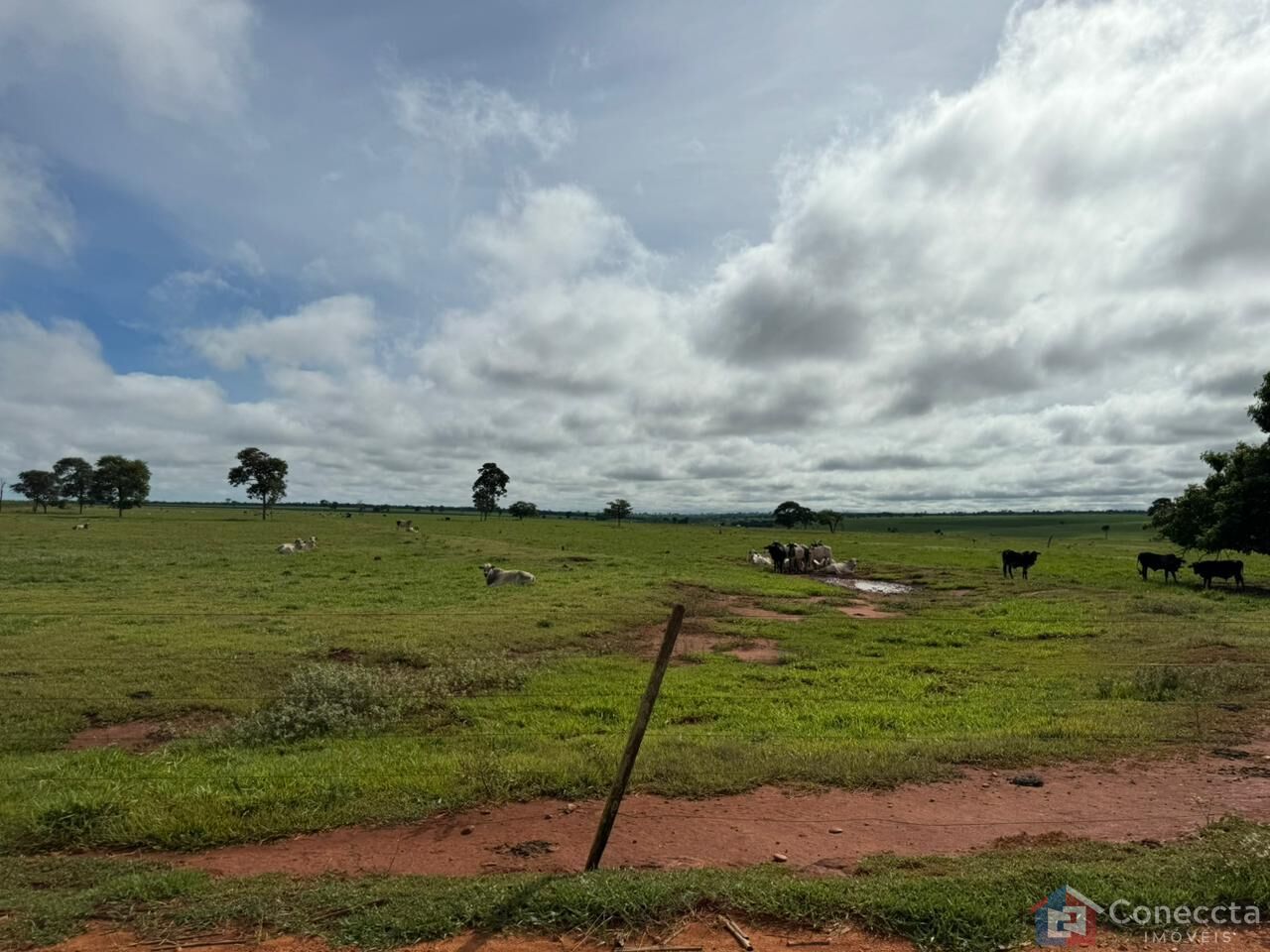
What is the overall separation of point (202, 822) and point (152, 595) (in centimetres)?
→ 2011

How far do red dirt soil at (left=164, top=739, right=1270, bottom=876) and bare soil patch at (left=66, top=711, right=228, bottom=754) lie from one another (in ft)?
13.9

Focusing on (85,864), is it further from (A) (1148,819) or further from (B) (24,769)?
(A) (1148,819)

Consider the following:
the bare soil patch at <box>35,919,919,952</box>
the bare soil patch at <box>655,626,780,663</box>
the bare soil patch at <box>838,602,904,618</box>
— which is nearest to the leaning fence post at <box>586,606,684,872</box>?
the bare soil patch at <box>35,919,919,952</box>

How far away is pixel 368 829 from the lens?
6.97 meters

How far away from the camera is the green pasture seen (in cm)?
781

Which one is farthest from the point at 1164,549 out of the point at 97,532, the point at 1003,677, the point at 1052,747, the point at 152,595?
the point at 97,532

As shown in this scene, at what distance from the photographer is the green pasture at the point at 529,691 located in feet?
25.6

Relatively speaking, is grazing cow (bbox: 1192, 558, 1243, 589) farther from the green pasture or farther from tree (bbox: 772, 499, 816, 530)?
tree (bbox: 772, 499, 816, 530)

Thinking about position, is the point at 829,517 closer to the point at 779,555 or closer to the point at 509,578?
the point at 779,555

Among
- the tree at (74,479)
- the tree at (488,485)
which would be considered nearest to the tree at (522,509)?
the tree at (488,485)

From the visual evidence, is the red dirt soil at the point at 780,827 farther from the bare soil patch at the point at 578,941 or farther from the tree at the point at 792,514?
the tree at the point at 792,514

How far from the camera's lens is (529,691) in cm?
1259

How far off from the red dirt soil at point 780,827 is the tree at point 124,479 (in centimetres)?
11113

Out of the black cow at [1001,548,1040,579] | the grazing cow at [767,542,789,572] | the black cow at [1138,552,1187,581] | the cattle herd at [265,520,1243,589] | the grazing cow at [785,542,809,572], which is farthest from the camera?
the grazing cow at [767,542,789,572]
